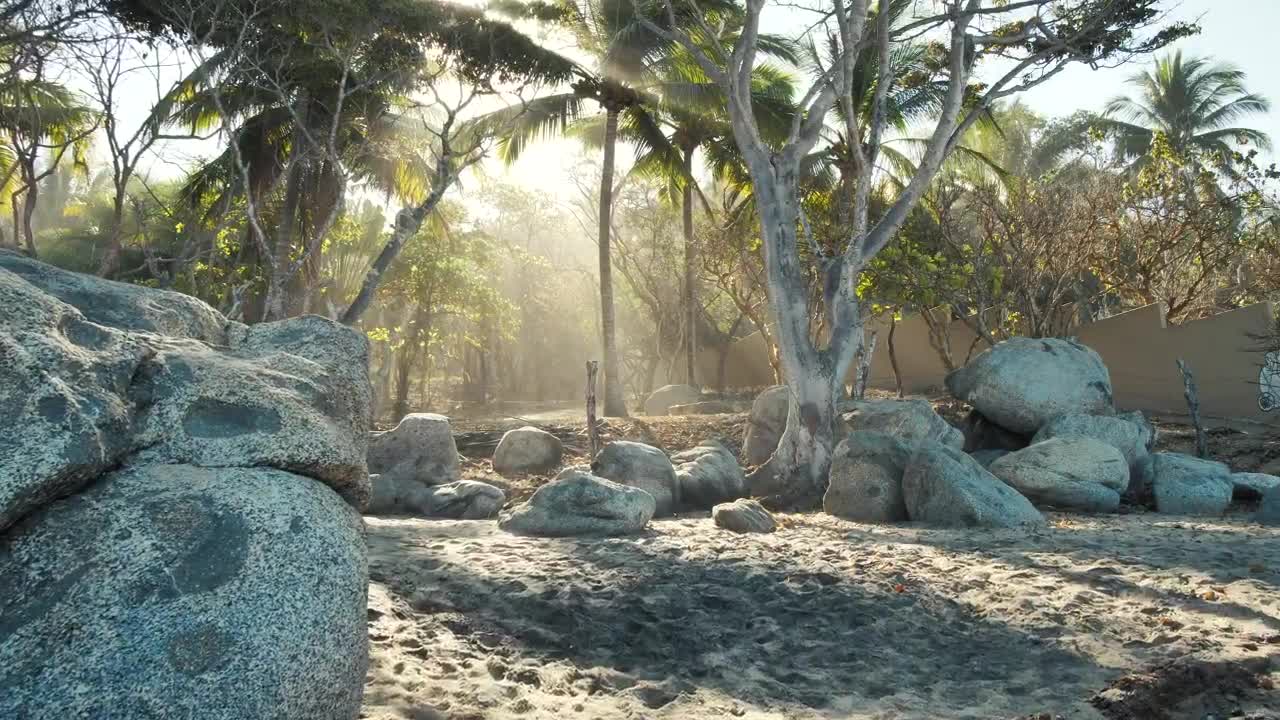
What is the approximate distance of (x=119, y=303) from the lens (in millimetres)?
3504

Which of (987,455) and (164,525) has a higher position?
(164,525)

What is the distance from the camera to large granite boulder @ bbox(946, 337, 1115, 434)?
12.3m

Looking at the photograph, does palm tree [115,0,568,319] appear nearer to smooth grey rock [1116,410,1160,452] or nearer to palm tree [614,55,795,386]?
palm tree [614,55,795,386]

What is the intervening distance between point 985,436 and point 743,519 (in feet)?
22.3

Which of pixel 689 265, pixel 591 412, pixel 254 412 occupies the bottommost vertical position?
pixel 591 412

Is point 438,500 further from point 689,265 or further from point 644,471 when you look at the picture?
point 689,265

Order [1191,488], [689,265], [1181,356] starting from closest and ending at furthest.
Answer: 1. [1191,488]
2. [1181,356]
3. [689,265]

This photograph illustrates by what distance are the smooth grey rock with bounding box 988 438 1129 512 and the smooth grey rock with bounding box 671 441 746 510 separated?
101 inches

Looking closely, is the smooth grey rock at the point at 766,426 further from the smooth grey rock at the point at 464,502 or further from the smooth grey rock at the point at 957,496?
the smooth grey rock at the point at 464,502

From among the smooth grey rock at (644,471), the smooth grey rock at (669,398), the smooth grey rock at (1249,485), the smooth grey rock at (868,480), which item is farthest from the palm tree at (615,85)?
the smooth grey rock at (1249,485)

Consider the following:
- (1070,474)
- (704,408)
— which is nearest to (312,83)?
(704,408)

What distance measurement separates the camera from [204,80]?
13797 mm

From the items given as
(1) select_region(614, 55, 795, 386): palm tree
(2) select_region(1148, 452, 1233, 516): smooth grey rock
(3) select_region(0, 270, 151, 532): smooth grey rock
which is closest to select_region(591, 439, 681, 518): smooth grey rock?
(2) select_region(1148, 452, 1233, 516): smooth grey rock

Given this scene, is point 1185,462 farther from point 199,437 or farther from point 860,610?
point 199,437
